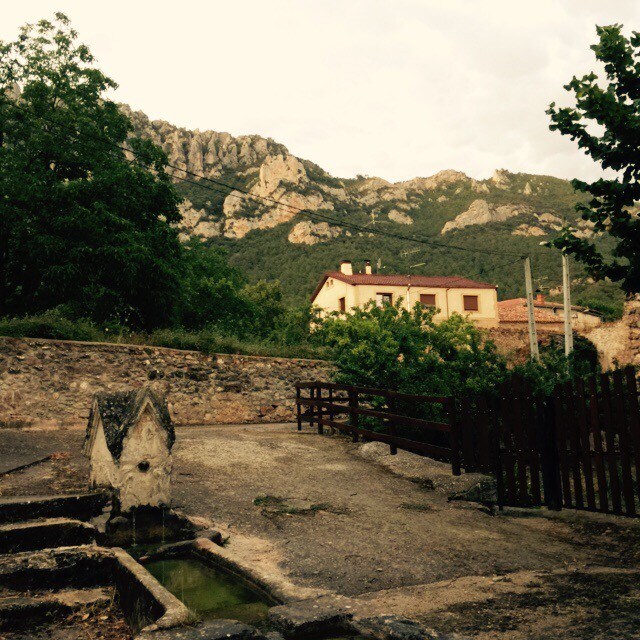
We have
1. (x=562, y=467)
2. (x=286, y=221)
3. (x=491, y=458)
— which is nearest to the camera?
(x=562, y=467)

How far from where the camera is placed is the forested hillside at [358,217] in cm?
6106

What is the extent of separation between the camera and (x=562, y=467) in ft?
21.1

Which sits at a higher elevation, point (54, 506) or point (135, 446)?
point (135, 446)

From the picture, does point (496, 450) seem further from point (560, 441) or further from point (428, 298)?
point (428, 298)

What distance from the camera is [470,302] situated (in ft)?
142

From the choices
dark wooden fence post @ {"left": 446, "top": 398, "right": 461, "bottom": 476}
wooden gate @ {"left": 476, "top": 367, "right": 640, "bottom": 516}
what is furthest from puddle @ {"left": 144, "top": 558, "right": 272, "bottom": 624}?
dark wooden fence post @ {"left": 446, "top": 398, "right": 461, "bottom": 476}

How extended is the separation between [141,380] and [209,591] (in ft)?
43.0

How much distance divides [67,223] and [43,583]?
16291 mm

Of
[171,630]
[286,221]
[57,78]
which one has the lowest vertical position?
[171,630]

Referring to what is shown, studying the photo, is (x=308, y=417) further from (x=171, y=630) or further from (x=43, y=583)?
(x=171, y=630)

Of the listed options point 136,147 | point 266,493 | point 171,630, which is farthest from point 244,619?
point 136,147

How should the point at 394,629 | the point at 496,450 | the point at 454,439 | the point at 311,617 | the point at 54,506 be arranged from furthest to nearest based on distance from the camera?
1. the point at 454,439
2. the point at 496,450
3. the point at 54,506
4. the point at 311,617
5. the point at 394,629

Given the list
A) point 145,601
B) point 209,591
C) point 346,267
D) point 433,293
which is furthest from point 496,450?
point 346,267

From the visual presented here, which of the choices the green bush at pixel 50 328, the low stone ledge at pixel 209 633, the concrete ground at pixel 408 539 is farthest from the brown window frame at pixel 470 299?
the low stone ledge at pixel 209 633
